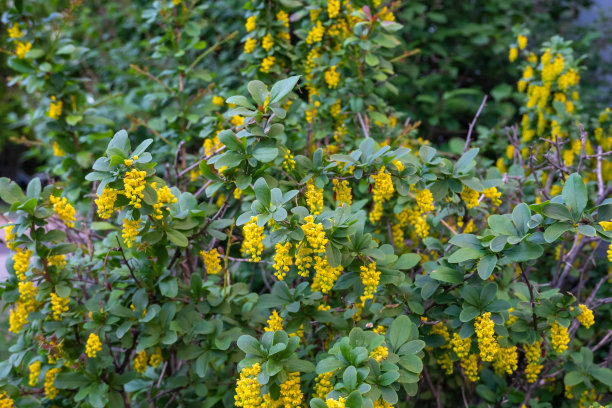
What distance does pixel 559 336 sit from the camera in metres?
1.79

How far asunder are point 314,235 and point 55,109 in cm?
203

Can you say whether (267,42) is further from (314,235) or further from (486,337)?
(486,337)

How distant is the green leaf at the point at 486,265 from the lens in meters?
1.59

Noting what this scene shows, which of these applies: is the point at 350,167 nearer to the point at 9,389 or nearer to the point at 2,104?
the point at 9,389

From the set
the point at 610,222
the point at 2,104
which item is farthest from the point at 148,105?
the point at 2,104

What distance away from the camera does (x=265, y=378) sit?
1511 millimetres

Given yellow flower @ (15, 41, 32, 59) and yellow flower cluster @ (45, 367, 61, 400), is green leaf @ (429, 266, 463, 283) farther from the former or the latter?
yellow flower @ (15, 41, 32, 59)

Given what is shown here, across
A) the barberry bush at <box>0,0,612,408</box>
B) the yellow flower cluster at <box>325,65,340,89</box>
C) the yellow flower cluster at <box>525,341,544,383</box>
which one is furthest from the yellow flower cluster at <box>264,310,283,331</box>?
the yellow flower cluster at <box>325,65,340,89</box>

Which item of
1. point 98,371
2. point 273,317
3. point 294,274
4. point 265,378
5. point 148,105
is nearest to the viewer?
point 265,378

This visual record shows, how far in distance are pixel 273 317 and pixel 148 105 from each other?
251 cm

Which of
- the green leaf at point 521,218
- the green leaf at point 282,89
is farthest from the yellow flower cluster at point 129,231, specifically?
the green leaf at point 521,218

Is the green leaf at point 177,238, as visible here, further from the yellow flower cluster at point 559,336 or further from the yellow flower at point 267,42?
the yellow flower cluster at point 559,336

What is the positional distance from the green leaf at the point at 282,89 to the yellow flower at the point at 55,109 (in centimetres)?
171

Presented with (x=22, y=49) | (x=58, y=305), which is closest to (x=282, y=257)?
(x=58, y=305)
